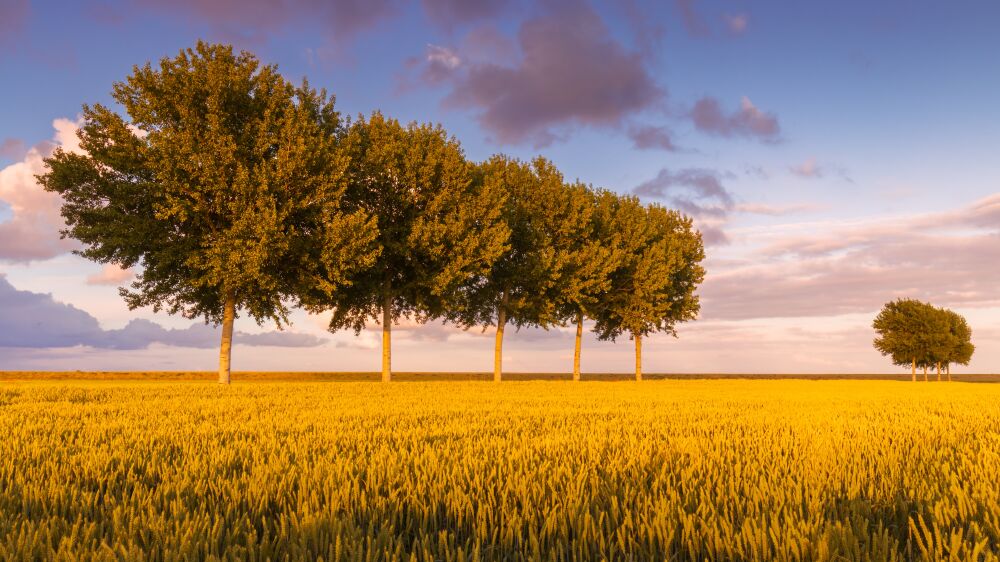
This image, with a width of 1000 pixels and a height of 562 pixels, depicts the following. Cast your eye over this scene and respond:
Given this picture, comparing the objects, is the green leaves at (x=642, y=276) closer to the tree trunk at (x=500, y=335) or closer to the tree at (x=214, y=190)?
the tree trunk at (x=500, y=335)

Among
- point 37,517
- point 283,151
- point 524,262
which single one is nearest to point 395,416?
point 37,517

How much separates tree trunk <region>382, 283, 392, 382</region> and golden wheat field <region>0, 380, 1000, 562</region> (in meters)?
27.2

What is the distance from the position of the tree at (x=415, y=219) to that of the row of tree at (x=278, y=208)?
3.4 inches

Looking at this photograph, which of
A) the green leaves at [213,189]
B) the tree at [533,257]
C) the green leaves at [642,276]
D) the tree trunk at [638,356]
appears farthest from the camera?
the tree trunk at [638,356]

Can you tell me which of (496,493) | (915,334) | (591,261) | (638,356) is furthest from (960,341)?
(496,493)

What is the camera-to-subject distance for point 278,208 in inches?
1145

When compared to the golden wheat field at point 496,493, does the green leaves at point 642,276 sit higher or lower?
higher

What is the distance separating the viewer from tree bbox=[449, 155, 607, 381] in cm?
4053

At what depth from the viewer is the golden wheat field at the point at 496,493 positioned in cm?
271

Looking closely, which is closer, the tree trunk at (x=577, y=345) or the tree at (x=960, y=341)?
the tree trunk at (x=577, y=345)

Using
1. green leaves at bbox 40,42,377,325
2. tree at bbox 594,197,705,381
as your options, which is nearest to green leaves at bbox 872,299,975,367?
tree at bbox 594,197,705,381

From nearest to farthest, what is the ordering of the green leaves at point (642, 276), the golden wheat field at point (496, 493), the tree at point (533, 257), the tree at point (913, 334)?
1. the golden wheat field at point (496, 493)
2. the tree at point (533, 257)
3. the green leaves at point (642, 276)
4. the tree at point (913, 334)

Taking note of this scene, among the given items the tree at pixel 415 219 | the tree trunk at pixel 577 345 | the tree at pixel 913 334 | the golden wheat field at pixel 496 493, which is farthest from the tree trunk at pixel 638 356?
the tree at pixel 913 334

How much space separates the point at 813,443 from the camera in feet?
22.5
